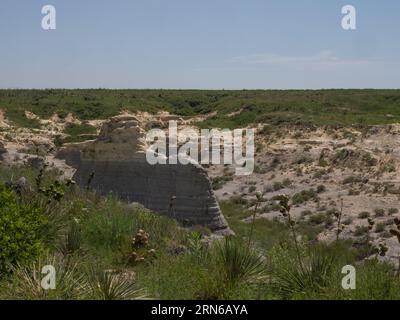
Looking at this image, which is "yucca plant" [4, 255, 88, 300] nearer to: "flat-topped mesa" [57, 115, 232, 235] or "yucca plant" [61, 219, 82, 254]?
"yucca plant" [61, 219, 82, 254]

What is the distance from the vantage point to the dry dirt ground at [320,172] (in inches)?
801

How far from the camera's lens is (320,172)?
2769 cm

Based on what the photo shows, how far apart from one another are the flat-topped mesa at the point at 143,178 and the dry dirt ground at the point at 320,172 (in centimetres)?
220

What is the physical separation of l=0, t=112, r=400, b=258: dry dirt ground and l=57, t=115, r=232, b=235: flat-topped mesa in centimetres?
220

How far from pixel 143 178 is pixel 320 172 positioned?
14.0 meters

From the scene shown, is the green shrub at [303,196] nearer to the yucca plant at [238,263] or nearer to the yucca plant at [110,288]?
the yucca plant at [238,263]

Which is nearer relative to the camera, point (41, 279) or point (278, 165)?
point (41, 279)

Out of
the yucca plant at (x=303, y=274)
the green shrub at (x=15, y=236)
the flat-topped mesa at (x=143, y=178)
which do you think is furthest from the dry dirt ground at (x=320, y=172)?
the green shrub at (x=15, y=236)

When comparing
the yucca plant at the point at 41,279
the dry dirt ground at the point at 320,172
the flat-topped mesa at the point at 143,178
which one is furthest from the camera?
the dry dirt ground at the point at 320,172

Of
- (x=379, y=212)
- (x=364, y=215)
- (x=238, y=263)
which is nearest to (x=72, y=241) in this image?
(x=238, y=263)

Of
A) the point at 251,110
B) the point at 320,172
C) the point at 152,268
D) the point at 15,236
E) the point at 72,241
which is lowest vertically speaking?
the point at 320,172

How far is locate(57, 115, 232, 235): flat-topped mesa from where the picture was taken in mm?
15305

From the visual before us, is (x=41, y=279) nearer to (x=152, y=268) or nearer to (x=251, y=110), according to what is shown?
(x=152, y=268)
